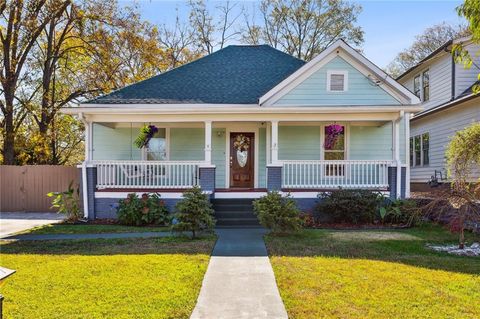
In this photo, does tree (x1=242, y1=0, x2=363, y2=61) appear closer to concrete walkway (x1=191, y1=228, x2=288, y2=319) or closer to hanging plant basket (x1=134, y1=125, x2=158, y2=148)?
hanging plant basket (x1=134, y1=125, x2=158, y2=148)

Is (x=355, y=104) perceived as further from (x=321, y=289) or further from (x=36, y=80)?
(x=36, y=80)

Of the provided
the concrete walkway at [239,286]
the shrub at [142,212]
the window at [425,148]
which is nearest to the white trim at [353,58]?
the shrub at [142,212]

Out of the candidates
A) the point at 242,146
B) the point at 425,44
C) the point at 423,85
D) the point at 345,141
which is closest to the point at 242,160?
the point at 242,146

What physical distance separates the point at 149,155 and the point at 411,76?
48.1 feet

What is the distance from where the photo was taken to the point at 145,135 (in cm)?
1278

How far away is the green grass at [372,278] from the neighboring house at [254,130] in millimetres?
4135

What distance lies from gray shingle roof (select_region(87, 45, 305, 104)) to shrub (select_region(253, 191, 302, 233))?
4.99 metres

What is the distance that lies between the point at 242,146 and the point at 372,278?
9.19 m

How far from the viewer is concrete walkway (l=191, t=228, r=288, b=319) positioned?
13.9 ft

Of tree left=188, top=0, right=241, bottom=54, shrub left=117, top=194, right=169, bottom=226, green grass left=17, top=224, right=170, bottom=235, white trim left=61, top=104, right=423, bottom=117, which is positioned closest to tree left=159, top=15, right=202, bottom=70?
tree left=188, top=0, right=241, bottom=54

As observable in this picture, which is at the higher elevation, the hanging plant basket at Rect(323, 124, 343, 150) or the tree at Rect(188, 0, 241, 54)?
the tree at Rect(188, 0, 241, 54)

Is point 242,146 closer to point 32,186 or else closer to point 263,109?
point 263,109

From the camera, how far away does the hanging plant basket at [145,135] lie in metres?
12.8

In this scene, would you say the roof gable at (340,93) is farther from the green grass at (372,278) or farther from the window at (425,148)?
the window at (425,148)
